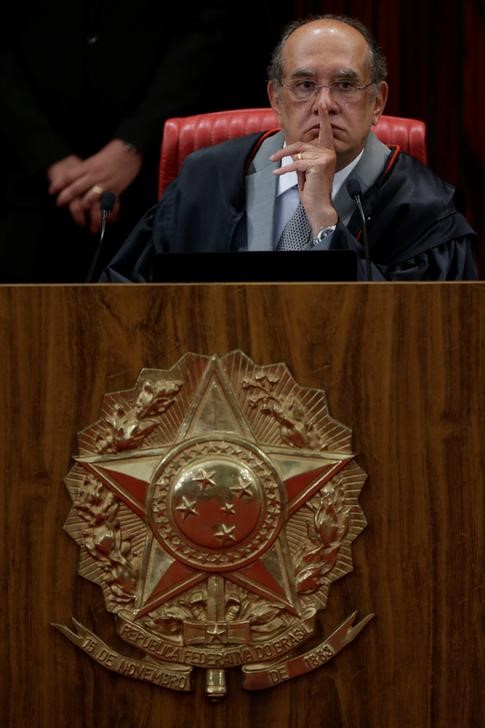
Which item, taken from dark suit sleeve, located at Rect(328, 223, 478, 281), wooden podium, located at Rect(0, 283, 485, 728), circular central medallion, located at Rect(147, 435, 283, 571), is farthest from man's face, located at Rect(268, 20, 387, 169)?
circular central medallion, located at Rect(147, 435, 283, 571)

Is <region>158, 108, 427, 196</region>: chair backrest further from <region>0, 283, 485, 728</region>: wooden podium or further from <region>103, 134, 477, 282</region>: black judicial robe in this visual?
<region>0, 283, 485, 728</region>: wooden podium

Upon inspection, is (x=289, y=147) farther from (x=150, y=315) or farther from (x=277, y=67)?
(x=150, y=315)

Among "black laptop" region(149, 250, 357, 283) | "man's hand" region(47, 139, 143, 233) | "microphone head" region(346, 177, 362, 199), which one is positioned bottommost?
"black laptop" region(149, 250, 357, 283)

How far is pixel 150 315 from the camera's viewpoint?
1.52 metres

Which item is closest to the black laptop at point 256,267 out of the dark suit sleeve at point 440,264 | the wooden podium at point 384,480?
the wooden podium at point 384,480

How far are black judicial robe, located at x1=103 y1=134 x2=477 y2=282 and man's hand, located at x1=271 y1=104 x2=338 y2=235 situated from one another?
0.45 ft

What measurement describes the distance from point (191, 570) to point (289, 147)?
1067 mm

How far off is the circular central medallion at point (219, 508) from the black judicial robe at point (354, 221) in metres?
0.90

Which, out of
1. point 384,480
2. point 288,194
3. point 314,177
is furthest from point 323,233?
point 384,480

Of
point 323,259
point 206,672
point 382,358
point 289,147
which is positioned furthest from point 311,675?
point 289,147

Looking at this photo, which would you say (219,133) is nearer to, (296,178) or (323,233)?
(296,178)

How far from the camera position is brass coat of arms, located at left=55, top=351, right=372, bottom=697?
1.49 metres

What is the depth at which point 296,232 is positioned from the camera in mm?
2395

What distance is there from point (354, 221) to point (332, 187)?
0.08 m
